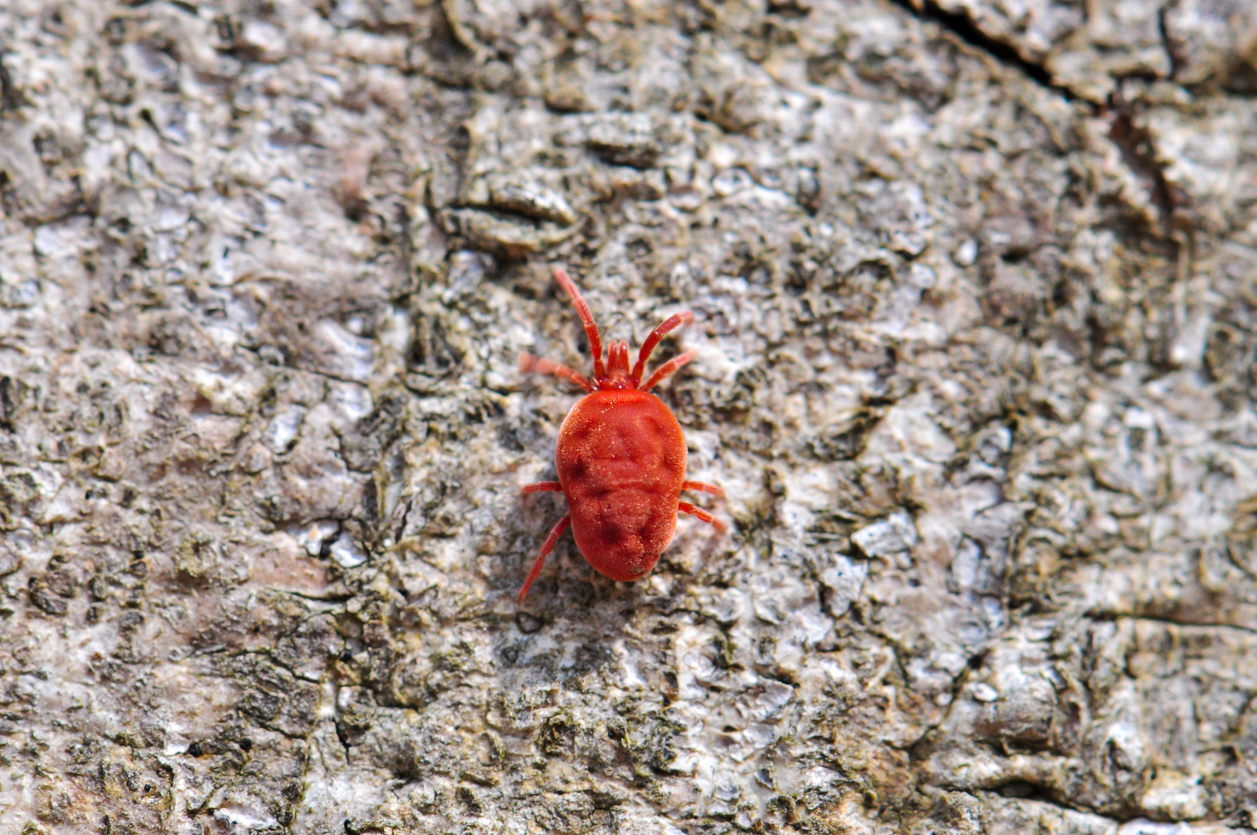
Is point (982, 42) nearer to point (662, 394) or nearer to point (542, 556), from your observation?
point (662, 394)

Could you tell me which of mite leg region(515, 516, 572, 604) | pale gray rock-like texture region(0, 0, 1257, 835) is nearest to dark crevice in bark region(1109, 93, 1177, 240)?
pale gray rock-like texture region(0, 0, 1257, 835)

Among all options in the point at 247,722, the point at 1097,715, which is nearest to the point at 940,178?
the point at 1097,715

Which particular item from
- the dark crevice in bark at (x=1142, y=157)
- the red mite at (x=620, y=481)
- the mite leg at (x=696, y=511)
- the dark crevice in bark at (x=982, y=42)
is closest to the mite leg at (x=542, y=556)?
the red mite at (x=620, y=481)

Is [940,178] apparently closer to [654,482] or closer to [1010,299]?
[1010,299]

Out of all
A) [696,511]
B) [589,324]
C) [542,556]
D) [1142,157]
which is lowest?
[542,556]

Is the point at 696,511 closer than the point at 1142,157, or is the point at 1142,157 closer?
the point at 696,511

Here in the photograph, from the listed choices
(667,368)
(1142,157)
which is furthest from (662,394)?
(1142,157)

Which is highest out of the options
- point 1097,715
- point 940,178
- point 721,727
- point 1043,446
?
point 940,178
